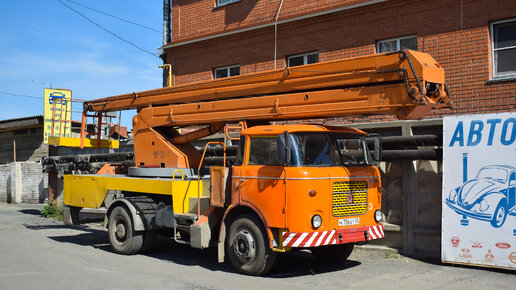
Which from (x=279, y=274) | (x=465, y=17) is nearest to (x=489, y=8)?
(x=465, y=17)

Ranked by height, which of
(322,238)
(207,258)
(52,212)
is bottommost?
(207,258)

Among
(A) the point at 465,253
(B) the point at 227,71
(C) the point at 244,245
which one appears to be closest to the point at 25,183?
(B) the point at 227,71

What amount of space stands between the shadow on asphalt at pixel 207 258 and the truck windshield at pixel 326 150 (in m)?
Result: 1.95

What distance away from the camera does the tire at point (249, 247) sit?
8414mm

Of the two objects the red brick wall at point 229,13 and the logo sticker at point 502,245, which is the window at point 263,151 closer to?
the logo sticker at point 502,245

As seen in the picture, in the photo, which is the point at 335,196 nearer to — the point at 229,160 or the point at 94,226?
the point at 229,160

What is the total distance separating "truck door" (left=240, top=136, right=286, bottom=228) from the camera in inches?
325

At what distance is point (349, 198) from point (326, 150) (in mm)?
870

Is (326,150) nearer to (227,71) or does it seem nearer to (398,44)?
(398,44)

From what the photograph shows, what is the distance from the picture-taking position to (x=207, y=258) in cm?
1056

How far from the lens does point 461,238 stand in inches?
372

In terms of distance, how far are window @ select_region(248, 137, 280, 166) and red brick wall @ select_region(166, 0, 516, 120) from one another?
5.21 m

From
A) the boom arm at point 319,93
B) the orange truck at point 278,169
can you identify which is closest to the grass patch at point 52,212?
the orange truck at point 278,169

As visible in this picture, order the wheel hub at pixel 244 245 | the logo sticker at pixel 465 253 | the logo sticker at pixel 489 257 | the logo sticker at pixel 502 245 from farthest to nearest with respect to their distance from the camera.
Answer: the logo sticker at pixel 465 253, the logo sticker at pixel 489 257, the logo sticker at pixel 502 245, the wheel hub at pixel 244 245
